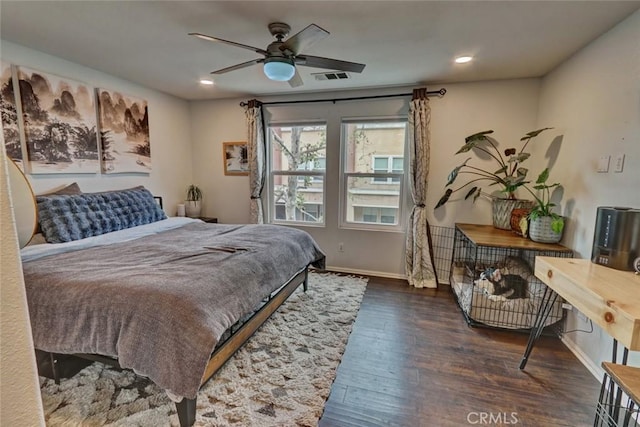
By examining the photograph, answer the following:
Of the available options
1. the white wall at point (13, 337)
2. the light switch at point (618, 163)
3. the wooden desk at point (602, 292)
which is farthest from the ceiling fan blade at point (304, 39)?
the light switch at point (618, 163)

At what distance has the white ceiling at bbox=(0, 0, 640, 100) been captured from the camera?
1.93 m

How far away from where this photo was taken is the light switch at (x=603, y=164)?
2.10 meters

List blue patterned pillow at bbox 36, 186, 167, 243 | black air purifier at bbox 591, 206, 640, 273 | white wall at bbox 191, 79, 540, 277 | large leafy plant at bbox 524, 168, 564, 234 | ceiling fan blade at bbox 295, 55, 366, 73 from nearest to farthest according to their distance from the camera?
black air purifier at bbox 591, 206, 640, 273, ceiling fan blade at bbox 295, 55, 366, 73, blue patterned pillow at bbox 36, 186, 167, 243, large leafy plant at bbox 524, 168, 564, 234, white wall at bbox 191, 79, 540, 277

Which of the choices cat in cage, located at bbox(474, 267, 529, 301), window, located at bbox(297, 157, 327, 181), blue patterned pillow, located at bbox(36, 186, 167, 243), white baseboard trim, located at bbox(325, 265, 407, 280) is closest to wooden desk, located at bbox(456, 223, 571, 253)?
cat in cage, located at bbox(474, 267, 529, 301)

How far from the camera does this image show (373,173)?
3.93 metres

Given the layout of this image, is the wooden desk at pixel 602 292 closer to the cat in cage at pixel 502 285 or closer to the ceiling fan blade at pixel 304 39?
the cat in cage at pixel 502 285

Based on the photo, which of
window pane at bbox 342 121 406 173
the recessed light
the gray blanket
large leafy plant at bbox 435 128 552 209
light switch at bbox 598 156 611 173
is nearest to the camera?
the gray blanket

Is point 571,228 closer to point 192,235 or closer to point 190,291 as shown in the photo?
point 190,291

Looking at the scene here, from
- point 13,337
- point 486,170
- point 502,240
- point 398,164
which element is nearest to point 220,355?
point 13,337

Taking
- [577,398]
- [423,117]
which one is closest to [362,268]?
[423,117]

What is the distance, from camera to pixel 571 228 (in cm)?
248

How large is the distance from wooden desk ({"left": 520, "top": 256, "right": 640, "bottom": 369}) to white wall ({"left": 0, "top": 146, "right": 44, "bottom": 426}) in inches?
69.7

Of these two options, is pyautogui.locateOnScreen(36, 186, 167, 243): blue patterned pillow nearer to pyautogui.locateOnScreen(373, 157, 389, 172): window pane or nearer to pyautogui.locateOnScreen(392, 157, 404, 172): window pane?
pyautogui.locateOnScreen(373, 157, 389, 172): window pane

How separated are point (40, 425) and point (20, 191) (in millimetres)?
2066
